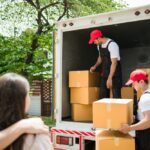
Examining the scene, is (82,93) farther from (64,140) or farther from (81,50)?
(81,50)

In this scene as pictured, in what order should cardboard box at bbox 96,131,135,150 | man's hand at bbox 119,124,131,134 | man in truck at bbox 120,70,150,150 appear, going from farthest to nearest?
cardboard box at bbox 96,131,135,150, man's hand at bbox 119,124,131,134, man in truck at bbox 120,70,150,150

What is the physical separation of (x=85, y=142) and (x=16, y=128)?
326cm

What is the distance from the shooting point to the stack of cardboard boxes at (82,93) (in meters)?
5.30

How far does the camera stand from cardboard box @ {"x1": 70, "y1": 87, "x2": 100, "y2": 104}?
208 inches

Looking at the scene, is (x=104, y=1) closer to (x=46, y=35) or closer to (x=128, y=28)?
(x=46, y=35)

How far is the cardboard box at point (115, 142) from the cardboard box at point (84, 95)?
119 centimetres

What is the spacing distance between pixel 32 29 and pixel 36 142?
1349 cm

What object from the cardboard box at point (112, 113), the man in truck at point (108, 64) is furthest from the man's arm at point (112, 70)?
the cardboard box at point (112, 113)

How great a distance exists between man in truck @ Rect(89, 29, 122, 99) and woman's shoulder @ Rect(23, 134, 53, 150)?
3.63m

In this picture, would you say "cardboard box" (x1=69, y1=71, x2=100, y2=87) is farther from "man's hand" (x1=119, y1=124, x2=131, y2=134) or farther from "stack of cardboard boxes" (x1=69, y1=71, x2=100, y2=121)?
"man's hand" (x1=119, y1=124, x2=131, y2=134)

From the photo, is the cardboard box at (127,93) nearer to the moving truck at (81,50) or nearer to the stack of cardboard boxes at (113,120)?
the moving truck at (81,50)

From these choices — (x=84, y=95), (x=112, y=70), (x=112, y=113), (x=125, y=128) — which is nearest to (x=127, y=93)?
(x=112, y=70)

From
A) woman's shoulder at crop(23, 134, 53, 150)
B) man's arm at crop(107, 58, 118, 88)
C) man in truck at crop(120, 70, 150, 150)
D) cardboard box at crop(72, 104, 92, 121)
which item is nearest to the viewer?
woman's shoulder at crop(23, 134, 53, 150)

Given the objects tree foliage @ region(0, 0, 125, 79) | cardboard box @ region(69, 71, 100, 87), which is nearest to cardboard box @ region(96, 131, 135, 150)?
cardboard box @ region(69, 71, 100, 87)
